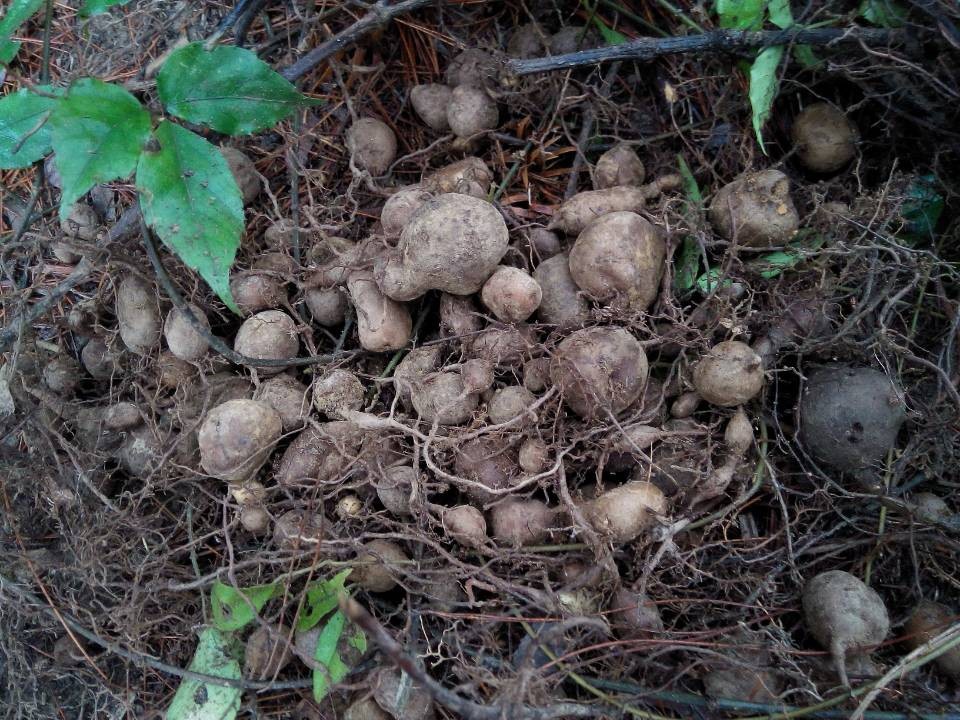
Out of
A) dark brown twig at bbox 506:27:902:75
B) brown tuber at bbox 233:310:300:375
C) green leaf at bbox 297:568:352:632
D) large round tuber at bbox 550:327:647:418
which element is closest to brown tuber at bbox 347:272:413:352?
brown tuber at bbox 233:310:300:375

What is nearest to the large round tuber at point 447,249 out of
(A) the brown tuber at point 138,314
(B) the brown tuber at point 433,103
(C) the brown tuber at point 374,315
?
(C) the brown tuber at point 374,315

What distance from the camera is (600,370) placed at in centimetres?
149

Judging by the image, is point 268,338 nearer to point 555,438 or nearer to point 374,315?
point 374,315

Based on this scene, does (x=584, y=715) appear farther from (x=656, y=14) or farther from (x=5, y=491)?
(x=656, y=14)

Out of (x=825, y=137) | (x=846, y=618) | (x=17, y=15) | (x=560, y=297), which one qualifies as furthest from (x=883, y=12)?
(x=17, y=15)

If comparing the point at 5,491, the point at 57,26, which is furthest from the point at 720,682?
the point at 57,26

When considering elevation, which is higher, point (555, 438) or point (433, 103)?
point (433, 103)

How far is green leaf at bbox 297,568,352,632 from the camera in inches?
60.4

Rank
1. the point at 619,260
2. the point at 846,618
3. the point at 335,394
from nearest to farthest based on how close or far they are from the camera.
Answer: the point at 846,618
the point at 619,260
the point at 335,394

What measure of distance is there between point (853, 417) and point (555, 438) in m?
0.64

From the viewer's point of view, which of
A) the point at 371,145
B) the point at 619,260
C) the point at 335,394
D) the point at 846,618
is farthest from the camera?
the point at 371,145

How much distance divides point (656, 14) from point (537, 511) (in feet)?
4.43

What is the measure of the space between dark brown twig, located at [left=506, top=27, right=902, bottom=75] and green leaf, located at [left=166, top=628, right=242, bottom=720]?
1.57 metres

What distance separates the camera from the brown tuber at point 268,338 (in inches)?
66.2
